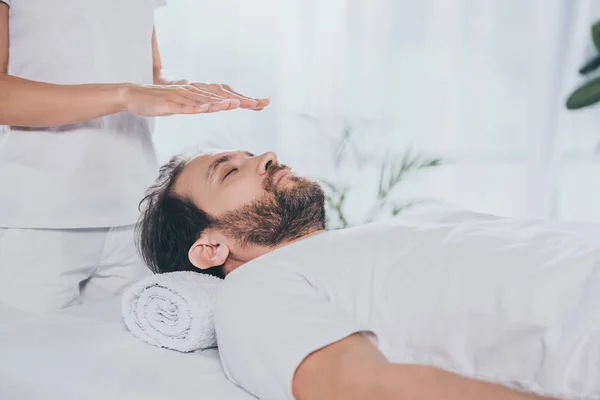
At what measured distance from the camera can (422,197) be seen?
3258mm

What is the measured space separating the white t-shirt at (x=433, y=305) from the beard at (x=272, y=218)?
208 millimetres

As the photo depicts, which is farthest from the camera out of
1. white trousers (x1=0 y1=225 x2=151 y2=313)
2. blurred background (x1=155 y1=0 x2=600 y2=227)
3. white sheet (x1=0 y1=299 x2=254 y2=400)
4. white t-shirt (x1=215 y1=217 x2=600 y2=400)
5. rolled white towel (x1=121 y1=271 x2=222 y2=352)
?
blurred background (x1=155 y1=0 x2=600 y2=227)

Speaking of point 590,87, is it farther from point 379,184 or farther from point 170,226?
point 170,226

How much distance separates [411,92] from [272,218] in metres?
1.96

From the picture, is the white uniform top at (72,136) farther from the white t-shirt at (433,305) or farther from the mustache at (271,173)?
the white t-shirt at (433,305)

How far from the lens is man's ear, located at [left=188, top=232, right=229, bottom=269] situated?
1.46 m

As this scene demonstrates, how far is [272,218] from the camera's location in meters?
1.45

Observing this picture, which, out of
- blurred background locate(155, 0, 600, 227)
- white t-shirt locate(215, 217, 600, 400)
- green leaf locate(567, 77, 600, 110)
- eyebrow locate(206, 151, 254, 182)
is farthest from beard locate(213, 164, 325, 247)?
green leaf locate(567, 77, 600, 110)

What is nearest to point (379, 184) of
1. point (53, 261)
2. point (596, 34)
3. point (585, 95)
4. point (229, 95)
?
point (585, 95)

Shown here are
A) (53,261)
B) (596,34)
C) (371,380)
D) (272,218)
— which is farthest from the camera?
(596,34)

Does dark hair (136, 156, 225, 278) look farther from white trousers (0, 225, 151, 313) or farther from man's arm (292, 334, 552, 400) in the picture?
man's arm (292, 334, 552, 400)

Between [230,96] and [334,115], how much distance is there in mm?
1642

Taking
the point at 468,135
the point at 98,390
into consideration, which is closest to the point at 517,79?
the point at 468,135

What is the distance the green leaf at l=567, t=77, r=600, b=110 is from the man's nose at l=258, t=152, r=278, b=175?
209 cm
